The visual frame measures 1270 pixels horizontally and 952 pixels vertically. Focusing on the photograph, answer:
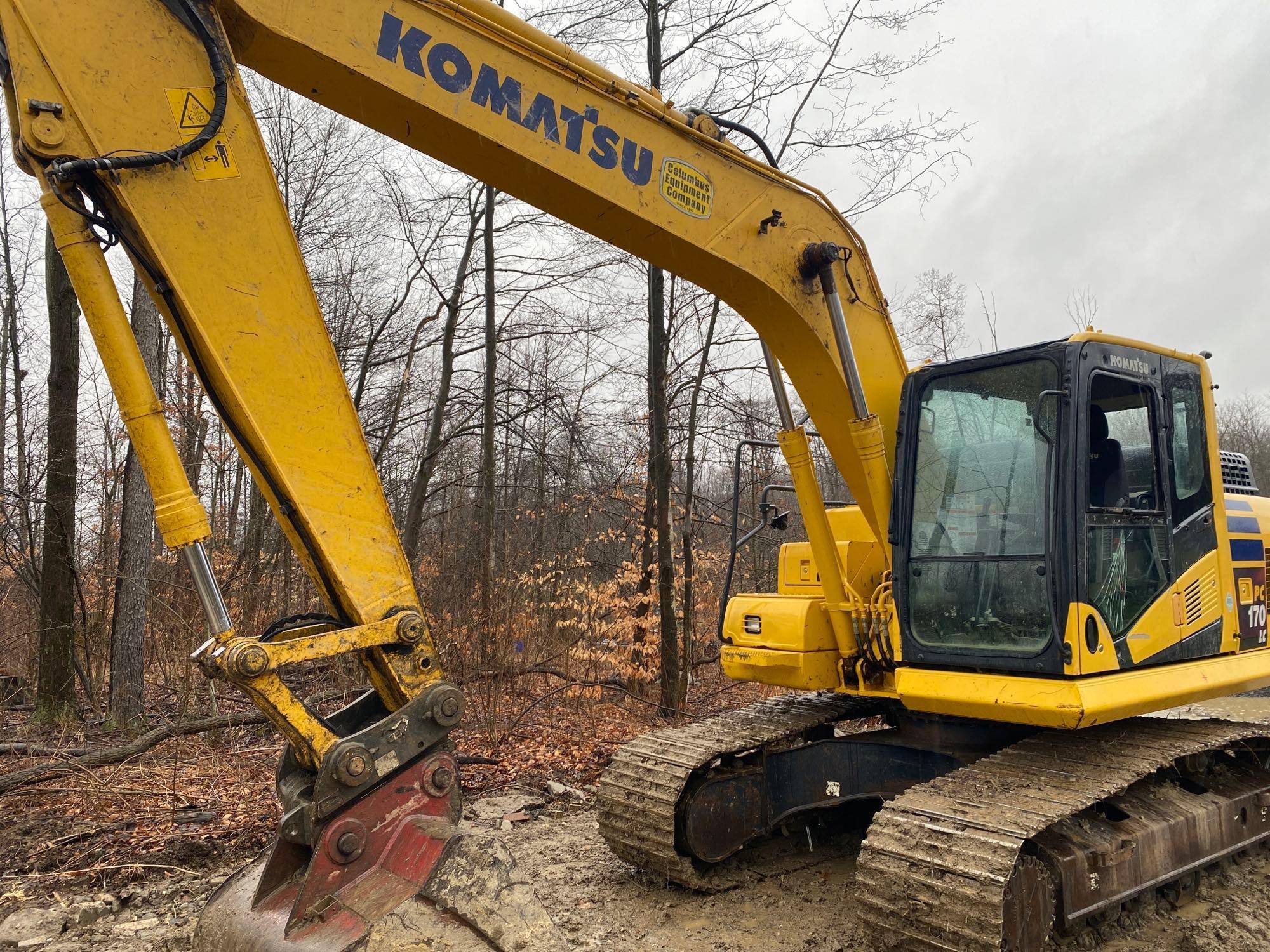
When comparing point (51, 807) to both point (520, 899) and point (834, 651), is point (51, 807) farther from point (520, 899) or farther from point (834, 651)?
point (834, 651)

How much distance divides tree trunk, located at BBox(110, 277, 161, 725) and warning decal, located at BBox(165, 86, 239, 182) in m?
6.14

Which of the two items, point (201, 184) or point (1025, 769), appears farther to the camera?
point (1025, 769)

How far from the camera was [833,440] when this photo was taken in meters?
4.68

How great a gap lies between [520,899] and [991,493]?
267 centimetres

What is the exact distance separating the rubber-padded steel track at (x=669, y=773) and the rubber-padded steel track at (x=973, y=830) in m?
1.16

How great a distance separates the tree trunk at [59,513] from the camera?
8219 millimetres

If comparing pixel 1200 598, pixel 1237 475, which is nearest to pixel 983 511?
pixel 1200 598

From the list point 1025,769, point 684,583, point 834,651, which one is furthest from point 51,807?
point 684,583

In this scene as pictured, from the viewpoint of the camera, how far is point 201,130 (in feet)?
8.95

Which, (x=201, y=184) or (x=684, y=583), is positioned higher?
(x=201, y=184)

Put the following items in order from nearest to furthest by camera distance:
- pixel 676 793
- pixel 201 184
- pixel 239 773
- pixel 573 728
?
1. pixel 201 184
2. pixel 676 793
3. pixel 239 773
4. pixel 573 728

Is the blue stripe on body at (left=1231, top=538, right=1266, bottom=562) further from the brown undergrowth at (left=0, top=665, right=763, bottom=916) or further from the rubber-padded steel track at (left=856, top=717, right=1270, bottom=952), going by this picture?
the brown undergrowth at (left=0, top=665, right=763, bottom=916)

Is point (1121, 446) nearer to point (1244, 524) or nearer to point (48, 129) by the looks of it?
point (1244, 524)

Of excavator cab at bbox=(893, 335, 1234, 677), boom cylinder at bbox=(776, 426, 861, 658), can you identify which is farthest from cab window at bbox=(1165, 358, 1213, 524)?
boom cylinder at bbox=(776, 426, 861, 658)
